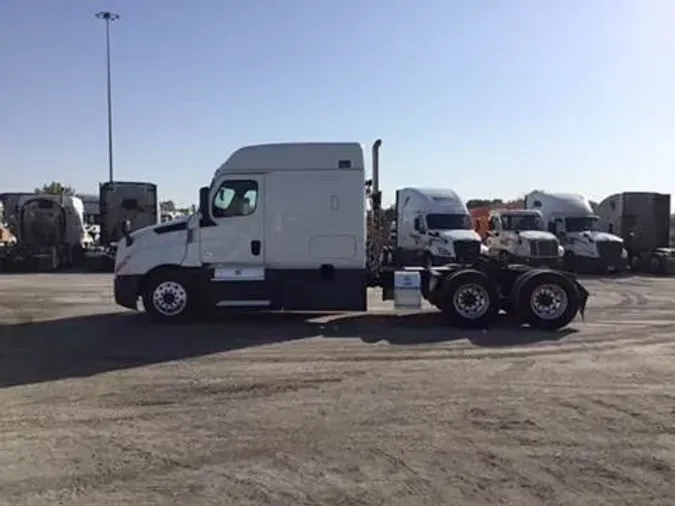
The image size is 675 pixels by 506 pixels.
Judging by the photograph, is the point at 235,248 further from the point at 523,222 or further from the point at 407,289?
the point at 523,222

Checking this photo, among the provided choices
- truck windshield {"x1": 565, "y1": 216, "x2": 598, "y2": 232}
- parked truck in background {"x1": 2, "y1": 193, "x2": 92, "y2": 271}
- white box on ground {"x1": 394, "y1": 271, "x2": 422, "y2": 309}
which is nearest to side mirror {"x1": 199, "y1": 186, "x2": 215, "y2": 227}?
white box on ground {"x1": 394, "y1": 271, "x2": 422, "y2": 309}

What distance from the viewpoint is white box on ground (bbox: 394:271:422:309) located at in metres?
14.5

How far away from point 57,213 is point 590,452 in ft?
97.8

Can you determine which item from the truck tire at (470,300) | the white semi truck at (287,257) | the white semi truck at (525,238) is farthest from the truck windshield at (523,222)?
the truck tire at (470,300)

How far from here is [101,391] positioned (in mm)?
8953

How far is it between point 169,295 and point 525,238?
18089 mm

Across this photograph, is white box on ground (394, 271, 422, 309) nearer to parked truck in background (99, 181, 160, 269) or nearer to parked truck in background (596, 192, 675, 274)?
parked truck in background (99, 181, 160, 269)

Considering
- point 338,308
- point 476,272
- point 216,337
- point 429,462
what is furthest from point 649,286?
point 429,462

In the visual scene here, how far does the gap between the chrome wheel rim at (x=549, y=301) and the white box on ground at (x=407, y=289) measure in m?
2.04

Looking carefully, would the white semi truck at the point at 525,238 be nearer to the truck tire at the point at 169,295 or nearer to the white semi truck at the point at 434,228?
the white semi truck at the point at 434,228

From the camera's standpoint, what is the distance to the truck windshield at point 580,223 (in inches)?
1292

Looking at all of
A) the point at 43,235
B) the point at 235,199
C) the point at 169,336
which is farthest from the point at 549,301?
the point at 43,235

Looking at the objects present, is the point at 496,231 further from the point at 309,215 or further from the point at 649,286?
the point at 309,215

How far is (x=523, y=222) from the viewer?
31.2 meters
